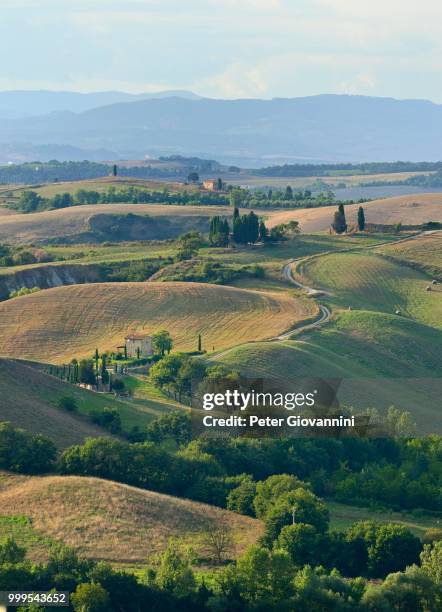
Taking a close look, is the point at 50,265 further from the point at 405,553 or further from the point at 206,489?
the point at 405,553

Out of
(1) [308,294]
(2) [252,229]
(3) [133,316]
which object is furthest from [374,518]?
(2) [252,229]

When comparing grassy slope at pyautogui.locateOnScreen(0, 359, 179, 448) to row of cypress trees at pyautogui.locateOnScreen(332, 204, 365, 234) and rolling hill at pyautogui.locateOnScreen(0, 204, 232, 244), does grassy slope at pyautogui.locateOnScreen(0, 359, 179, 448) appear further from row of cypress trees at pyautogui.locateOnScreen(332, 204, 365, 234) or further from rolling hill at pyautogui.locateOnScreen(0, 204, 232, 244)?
rolling hill at pyautogui.locateOnScreen(0, 204, 232, 244)

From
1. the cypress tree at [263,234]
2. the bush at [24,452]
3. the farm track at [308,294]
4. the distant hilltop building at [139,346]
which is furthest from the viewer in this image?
the cypress tree at [263,234]

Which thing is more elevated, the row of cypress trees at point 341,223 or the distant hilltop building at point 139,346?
the row of cypress trees at point 341,223

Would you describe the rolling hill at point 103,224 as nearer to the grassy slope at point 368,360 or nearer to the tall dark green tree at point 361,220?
the tall dark green tree at point 361,220

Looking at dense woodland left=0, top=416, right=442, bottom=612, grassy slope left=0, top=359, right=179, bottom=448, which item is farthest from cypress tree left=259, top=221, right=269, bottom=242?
dense woodland left=0, top=416, right=442, bottom=612

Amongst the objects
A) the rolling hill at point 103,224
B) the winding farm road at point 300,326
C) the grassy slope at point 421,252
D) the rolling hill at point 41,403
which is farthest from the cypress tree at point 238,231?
the rolling hill at point 41,403

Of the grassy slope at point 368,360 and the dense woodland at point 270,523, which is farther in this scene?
the grassy slope at point 368,360

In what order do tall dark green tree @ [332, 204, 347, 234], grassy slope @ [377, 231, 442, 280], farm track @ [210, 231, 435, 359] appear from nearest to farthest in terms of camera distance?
farm track @ [210, 231, 435, 359] < grassy slope @ [377, 231, 442, 280] < tall dark green tree @ [332, 204, 347, 234]
